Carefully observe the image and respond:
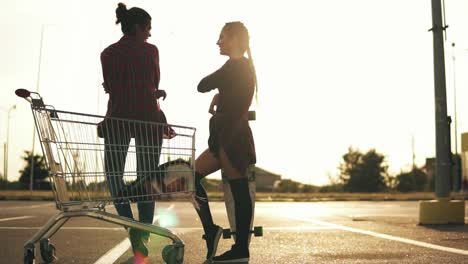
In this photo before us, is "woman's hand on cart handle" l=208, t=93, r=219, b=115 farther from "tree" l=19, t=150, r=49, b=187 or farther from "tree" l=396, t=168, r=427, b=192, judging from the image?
"tree" l=396, t=168, r=427, b=192

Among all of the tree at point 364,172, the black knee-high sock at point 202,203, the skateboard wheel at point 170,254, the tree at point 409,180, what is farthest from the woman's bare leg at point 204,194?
the tree at point 409,180

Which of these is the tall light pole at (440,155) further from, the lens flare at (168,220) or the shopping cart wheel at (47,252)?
the shopping cart wheel at (47,252)

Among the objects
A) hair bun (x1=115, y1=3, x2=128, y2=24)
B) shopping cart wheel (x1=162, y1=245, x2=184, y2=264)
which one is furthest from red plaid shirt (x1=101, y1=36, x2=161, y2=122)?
shopping cart wheel (x1=162, y1=245, x2=184, y2=264)

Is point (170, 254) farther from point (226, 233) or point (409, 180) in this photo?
point (409, 180)

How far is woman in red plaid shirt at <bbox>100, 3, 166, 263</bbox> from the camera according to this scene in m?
4.12

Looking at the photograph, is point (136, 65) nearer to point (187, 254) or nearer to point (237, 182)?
point (237, 182)

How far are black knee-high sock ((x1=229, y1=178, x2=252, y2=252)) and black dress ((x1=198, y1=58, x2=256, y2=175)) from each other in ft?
0.34

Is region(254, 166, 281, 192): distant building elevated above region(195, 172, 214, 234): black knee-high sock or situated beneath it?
elevated above

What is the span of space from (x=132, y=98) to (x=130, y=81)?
0.14m

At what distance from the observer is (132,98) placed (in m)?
4.37

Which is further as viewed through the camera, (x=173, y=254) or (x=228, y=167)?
(x=228, y=167)

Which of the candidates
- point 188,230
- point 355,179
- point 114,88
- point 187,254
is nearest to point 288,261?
point 187,254

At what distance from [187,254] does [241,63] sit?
195cm

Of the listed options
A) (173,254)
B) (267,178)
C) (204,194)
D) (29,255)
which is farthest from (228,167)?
(267,178)
